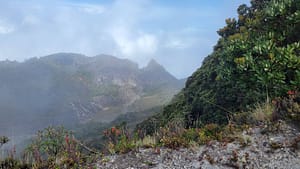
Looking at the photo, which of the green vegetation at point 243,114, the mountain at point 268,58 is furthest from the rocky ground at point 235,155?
the mountain at point 268,58

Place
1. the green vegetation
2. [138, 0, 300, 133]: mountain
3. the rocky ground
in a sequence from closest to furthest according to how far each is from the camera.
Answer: the rocky ground, the green vegetation, [138, 0, 300, 133]: mountain

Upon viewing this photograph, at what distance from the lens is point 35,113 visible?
563ft

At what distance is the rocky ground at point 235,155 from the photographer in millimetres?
5456

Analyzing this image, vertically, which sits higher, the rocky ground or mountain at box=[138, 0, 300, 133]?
mountain at box=[138, 0, 300, 133]

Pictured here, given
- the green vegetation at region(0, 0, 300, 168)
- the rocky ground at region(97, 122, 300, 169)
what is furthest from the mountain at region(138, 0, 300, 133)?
the rocky ground at region(97, 122, 300, 169)

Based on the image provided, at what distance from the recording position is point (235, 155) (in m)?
5.66

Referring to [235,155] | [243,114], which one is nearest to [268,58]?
[243,114]

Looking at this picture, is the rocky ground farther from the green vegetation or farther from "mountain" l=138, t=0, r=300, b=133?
"mountain" l=138, t=0, r=300, b=133

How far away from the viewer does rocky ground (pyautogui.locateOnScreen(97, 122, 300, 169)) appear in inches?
215

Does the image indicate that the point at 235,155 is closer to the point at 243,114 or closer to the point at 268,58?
the point at 243,114

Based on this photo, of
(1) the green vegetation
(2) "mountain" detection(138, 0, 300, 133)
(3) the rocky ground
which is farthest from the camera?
(2) "mountain" detection(138, 0, 300, 133)

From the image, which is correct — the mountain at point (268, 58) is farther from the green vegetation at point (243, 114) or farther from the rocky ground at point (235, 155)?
the rocky ground at point (235, 155)

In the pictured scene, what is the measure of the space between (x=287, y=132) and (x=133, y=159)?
377 centimetres

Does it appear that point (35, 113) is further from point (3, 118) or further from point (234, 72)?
point (234, 72)
